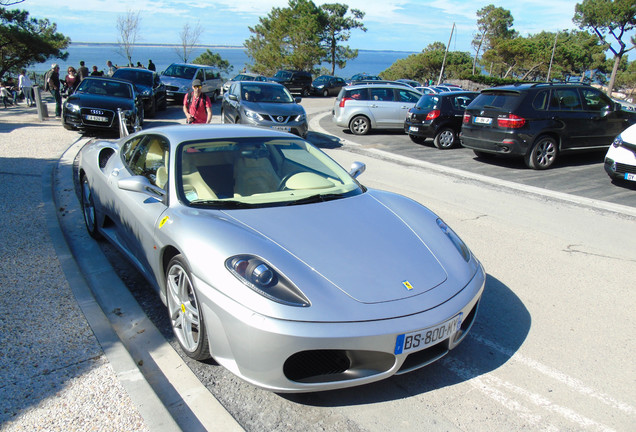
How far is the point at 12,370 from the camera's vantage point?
2900mm

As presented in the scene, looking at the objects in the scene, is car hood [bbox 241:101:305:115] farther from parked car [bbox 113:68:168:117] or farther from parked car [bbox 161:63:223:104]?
parked car [bbox 161:63:223:104]

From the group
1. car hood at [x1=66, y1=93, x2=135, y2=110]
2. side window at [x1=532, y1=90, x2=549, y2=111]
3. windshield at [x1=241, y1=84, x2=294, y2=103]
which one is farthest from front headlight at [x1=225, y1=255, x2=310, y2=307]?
car hood at [x1=66, y1=93, x2=135, y2=110]

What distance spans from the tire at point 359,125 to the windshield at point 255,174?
1156 centimetres

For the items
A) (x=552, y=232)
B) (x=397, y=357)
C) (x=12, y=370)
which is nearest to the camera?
(x=397, y=357)

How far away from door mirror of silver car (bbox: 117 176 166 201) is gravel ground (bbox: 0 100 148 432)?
1.02 metres

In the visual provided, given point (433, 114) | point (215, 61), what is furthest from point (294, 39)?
point (433, 114)

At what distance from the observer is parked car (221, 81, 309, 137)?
40.2ft

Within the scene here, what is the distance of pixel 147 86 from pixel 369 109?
26.7 feet

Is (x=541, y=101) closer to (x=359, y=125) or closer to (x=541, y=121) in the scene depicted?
(x=541, y=121)

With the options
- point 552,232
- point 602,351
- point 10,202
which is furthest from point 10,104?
point 602,351

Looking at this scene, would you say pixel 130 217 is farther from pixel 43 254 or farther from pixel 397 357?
pixel 397 357

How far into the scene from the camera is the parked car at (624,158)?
27.7 feet

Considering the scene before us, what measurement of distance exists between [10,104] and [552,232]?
69.9 feet

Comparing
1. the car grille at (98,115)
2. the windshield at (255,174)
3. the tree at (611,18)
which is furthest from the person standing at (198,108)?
the tree at (611,18)
